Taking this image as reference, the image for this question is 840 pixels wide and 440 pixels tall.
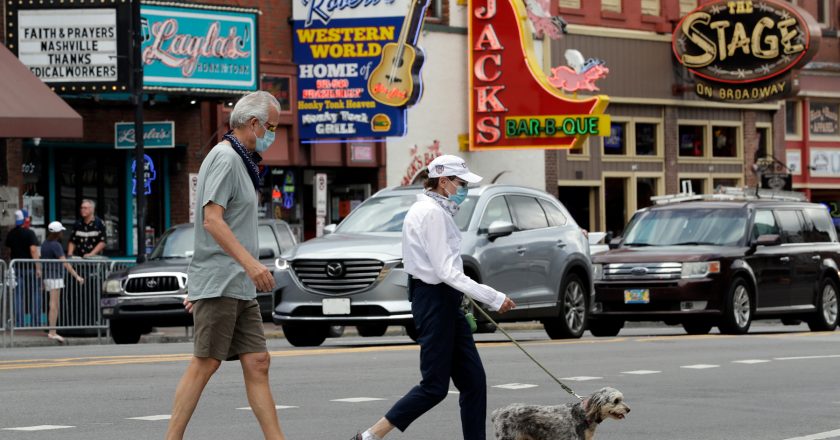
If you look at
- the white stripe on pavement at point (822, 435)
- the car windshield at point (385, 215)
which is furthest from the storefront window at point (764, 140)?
the white stripe on pavement at point (822, 435)

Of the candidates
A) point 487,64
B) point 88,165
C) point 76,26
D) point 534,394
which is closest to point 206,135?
point 88,165

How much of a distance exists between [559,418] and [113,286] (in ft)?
50.7

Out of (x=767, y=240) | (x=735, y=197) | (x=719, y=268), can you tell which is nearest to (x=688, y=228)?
(x=767, y=240)

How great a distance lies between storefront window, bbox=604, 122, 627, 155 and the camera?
4406cm

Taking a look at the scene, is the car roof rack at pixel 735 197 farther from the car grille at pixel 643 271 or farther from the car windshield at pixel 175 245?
the car windshield at pixel 175 245

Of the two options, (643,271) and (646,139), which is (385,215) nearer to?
(643,271)

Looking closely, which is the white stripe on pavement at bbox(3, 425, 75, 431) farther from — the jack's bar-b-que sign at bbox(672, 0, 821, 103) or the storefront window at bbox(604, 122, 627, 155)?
the storefront window at bbox(604, 122, 627, 155)

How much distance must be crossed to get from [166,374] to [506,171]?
2590cm

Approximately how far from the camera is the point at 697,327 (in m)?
24.7

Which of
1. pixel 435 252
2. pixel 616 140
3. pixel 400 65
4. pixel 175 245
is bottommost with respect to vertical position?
pixel 175 245

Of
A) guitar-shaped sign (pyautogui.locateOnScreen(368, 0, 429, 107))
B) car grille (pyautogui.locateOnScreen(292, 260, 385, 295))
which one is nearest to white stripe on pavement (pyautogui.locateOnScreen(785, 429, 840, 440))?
car grille (pyautogui.locateOnScreen(292, 260, 385, 295))

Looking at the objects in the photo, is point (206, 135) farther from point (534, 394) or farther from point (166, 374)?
point (534, 394)

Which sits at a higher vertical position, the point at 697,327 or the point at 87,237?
the point at 87,237

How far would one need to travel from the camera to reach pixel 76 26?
28938 mm
